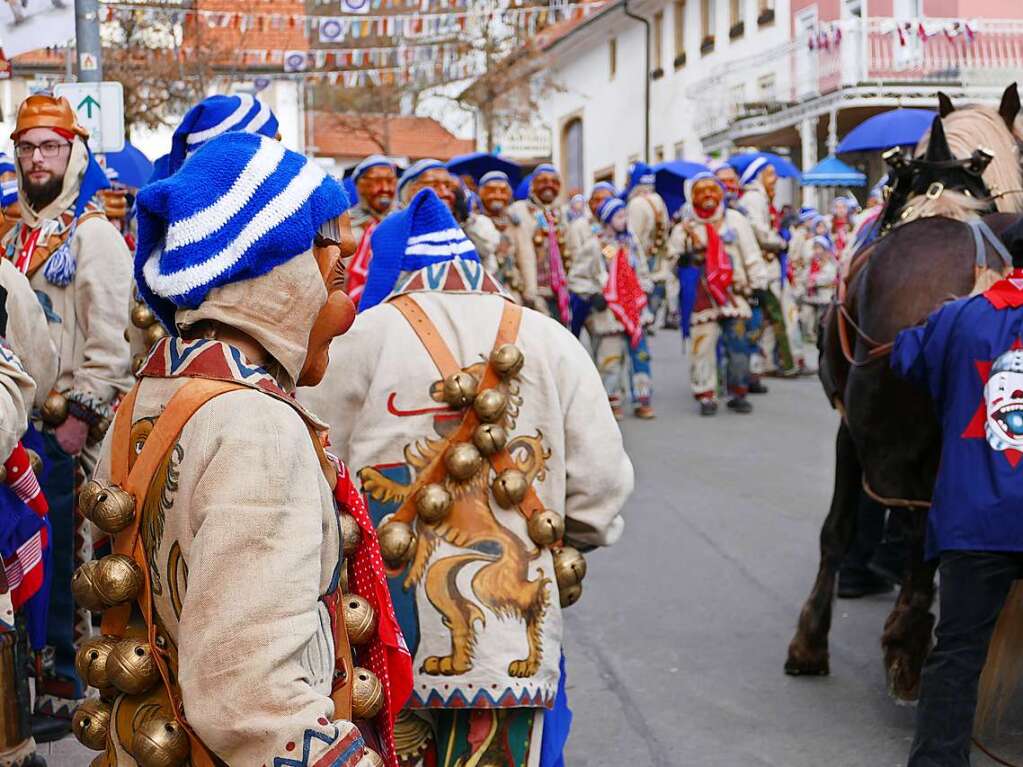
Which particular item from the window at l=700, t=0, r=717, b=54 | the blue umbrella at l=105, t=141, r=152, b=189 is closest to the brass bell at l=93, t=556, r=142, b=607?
the blue umbrella at l=105, t=141, r=152, b=189

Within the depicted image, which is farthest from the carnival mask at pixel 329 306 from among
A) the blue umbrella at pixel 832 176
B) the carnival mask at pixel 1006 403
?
the blue umbrella at pixel 832 176

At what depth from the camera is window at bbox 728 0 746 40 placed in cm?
3641

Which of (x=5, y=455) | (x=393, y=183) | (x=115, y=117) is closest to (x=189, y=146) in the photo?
(x=5, y=455)

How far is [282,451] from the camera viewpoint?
6.96 ft

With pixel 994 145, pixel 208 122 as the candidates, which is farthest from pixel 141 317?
pixel 994 145

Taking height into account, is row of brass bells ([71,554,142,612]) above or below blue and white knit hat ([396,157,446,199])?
below

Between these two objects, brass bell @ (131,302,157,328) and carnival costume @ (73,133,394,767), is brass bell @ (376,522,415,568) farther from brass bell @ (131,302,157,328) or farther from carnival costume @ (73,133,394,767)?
brass bell @ (131,302,157,328)

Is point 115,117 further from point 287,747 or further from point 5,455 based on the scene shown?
point 287,747

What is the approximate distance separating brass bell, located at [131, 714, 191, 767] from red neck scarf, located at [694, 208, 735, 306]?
1120 centimetres

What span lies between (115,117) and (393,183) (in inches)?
77.5

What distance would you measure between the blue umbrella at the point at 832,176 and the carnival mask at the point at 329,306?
84.8ft

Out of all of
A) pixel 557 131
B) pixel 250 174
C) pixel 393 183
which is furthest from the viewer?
pixel 557 131

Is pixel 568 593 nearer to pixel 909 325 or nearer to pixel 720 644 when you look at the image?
Answer: pixel 909 325

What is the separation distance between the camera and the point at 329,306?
2367mm
